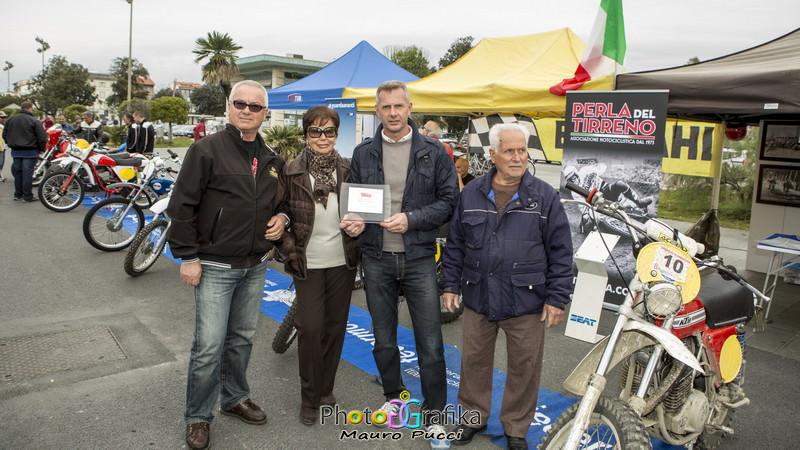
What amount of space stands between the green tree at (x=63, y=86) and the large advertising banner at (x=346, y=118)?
55364 mm

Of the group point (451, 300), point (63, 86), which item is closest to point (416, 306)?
point (451, 300)

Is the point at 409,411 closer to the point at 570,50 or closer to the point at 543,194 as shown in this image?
the point at 543,194

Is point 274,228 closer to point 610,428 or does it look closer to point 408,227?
point 408,227

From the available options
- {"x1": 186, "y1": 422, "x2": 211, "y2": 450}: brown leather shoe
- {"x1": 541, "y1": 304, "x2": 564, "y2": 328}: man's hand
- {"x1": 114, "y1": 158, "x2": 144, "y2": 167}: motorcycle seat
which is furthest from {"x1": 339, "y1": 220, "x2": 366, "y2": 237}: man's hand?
{"x1": 114, "y1": 158, "x2": 144, "y2": 167}: motorcycle seat

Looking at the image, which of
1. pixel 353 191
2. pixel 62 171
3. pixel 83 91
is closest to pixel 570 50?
pixel 353 191

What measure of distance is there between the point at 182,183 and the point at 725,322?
9.39 feet

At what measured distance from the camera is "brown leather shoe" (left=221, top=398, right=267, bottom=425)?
318 cm

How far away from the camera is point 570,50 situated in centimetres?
809

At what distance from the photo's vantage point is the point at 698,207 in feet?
41.0

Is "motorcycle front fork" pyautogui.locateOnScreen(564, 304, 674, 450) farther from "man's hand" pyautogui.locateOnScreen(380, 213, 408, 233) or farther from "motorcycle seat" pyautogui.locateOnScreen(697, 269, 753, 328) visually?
"man's hand" pyautogui.locateOnScreen(380, 213, 408, 233)

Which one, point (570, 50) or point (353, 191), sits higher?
point (570, 50)

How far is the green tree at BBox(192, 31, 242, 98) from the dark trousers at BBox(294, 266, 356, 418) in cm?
4637

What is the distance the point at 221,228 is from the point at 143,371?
66.5 inches

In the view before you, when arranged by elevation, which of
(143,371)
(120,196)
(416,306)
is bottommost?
(143,371)
